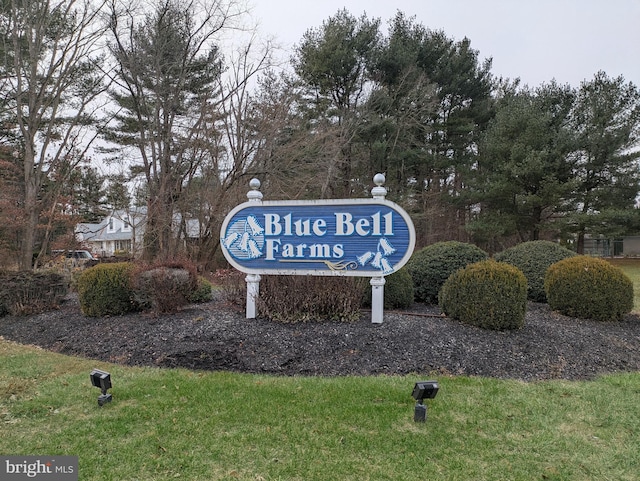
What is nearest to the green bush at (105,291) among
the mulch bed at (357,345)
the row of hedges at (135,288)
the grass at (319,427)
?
the row of hedges at (135,288)

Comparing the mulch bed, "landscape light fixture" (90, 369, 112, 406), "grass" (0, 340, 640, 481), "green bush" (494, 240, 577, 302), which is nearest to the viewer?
"grass" (0, 340, 640, 481)

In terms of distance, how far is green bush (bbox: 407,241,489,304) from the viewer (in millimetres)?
7152

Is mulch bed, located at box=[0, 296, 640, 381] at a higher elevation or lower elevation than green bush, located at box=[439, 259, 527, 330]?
lower

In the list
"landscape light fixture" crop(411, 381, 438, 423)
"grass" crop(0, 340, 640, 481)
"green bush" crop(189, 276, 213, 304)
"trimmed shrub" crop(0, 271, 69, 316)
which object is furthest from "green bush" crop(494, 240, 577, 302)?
"trimmed shrub" crop(0, 271, 69, 316)

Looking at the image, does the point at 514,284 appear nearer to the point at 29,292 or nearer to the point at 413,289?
the point at 413,289

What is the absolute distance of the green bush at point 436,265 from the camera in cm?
715

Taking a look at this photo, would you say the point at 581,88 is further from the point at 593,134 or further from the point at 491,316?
the point at 491,316

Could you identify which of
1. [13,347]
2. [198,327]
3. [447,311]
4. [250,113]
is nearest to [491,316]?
[447,311]

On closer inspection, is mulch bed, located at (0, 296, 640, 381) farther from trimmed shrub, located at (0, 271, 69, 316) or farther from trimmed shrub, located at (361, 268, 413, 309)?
trimmed shrub, located at (0, 271, 69, 316)

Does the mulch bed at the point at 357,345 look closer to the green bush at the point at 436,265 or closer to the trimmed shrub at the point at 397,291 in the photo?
the trimmed shrub at the point at 397,291

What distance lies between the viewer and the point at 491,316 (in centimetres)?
489

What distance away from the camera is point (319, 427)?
9.28ft

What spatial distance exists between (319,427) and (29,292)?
6.50m

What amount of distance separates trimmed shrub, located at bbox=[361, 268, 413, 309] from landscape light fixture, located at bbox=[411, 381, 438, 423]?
3.50 metres
